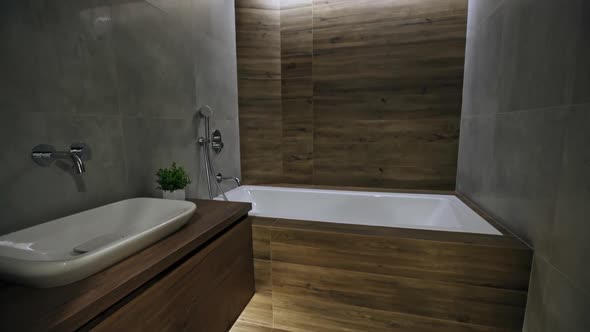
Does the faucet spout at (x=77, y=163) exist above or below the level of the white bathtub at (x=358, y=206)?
above

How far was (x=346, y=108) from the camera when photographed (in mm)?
2473

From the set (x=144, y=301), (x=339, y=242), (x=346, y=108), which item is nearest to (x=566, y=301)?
(x=339, y=242)

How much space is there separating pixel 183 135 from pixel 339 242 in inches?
47.6

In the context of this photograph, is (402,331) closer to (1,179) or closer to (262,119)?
(1,179)

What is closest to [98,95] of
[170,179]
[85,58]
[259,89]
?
[85,58]

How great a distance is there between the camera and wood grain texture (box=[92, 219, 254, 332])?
2.56 ft

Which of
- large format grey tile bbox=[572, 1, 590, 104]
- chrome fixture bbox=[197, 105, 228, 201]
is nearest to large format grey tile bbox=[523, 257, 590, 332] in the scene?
large format grey tile bbox=[572, 1, 590, 104]

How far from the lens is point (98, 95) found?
1.23 m

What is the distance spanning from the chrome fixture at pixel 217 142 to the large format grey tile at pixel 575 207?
6.56 feet

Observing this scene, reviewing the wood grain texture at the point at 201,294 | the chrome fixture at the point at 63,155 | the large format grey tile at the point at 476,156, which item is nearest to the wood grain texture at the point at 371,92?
the large format grey tile at the point at 476,156

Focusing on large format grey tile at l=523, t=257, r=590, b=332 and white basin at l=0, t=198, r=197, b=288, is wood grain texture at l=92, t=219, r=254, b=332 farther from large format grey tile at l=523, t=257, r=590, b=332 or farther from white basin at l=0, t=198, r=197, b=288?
large format grey tile at l=523, t=257, r=590, b=332

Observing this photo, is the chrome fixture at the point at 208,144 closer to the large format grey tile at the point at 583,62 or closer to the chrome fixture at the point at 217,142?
the chrome fixture at the point at 217,142

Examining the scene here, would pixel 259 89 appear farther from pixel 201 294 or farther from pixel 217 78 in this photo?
pixel 201 294

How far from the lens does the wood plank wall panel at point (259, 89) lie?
248 cm
